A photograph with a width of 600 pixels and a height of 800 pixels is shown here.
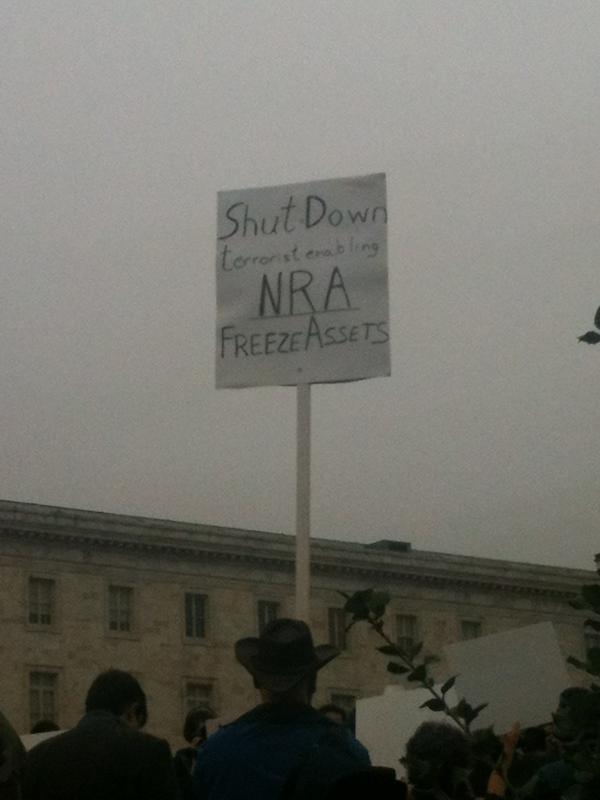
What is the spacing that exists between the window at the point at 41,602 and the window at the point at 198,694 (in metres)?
5.21

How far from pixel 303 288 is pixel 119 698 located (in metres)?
3.09

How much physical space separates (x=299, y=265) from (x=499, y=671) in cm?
357

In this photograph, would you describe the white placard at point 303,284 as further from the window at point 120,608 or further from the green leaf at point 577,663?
the window at point 120,608

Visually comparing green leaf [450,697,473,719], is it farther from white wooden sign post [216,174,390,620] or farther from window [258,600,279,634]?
window [258,600,279,634]

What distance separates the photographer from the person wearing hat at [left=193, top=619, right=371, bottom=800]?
5.40 m

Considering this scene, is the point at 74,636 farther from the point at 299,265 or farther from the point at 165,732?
the point at 299,265

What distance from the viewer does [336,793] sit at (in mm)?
3723

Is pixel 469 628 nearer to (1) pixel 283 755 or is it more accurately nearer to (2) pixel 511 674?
(2) pixel 511 674

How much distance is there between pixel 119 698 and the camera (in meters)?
6.93

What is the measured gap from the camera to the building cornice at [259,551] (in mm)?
56438

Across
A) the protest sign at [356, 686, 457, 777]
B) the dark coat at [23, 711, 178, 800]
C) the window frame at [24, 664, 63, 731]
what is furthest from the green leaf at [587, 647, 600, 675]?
the window frame at [24, 664, 63, 731]

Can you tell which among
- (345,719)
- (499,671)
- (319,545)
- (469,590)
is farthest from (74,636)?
(499,671)

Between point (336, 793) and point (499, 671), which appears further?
point (499, 671)

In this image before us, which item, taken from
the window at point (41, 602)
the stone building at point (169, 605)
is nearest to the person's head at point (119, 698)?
the stone building at point (169, 605)
